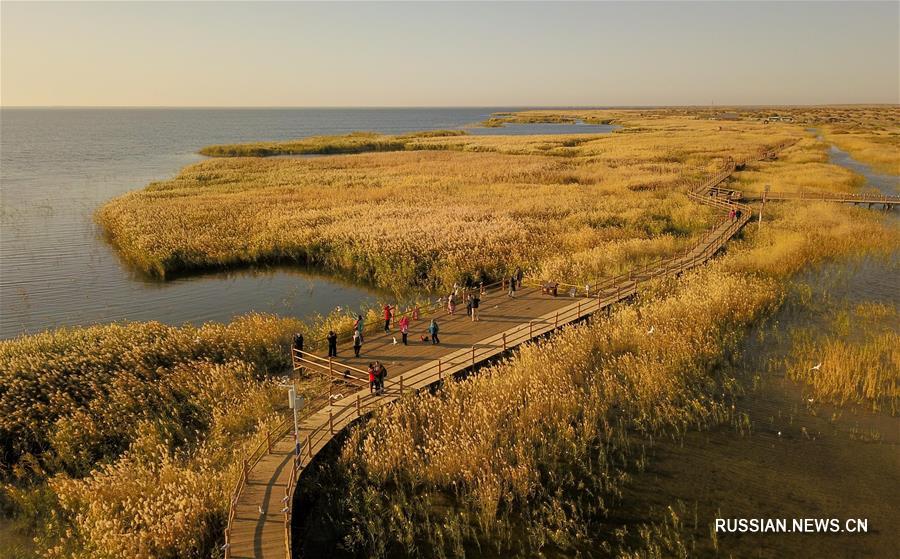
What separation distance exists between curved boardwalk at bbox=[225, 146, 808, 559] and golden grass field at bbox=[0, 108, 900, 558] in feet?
2.20

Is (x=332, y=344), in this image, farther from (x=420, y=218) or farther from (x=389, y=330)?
(x=420, y=218)

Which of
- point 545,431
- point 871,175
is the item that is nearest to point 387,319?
point 545,431

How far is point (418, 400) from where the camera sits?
1568 cm

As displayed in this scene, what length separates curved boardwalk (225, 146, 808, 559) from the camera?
11164 millimetres

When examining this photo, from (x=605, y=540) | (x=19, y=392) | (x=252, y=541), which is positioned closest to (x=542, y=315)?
(x=605, y=540)

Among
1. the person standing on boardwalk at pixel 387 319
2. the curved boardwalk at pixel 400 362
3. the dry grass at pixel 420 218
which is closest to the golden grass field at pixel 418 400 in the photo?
the dry grass at pixel 420 218

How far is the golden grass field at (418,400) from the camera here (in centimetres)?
1200

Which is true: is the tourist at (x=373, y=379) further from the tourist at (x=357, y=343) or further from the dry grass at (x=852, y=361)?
the dry grass at (x=852, y=361)

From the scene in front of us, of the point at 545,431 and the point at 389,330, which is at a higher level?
the point at 389,330

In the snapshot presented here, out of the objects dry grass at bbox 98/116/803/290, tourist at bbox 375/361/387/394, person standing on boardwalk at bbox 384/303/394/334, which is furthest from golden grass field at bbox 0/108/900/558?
person standing on boardwalk at bbox 384/303/394/334

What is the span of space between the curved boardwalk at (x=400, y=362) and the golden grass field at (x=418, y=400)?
0.67m

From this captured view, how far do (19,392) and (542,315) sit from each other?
1840 cm

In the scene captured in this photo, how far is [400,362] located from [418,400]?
2.91 meters

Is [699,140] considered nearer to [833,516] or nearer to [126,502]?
[833,516]
